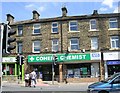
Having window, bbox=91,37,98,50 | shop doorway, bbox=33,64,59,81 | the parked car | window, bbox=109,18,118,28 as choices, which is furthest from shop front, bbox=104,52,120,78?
the parked car

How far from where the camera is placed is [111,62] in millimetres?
32812

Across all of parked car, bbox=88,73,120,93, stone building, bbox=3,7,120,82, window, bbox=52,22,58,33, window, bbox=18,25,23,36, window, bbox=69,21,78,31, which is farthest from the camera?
window, bbox=18,25,23,36

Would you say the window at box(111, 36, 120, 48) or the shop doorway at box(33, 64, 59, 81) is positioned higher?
the window at box(111, 36, 120, 48)

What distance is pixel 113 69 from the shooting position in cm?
3303

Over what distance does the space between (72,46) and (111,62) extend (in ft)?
17.2

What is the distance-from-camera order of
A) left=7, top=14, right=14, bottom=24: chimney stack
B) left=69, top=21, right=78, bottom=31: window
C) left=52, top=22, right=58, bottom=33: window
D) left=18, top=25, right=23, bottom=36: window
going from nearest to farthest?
left=69, top=21, right=78, bottom=31: window
left=52, top=22, right=58, bottom=33: window
left=18, top=25, right=23, bottom=36: window
left=7, top=14, right=14, bottom=24: chimney stack

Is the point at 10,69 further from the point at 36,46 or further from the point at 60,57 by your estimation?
the point at 60,57

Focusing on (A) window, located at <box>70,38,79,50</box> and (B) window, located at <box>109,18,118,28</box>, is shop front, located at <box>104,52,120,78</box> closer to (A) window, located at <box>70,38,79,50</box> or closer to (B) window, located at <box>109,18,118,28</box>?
(B) window, located at <box>109,18,118,28</box>

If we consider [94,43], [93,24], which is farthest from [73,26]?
[94,43]

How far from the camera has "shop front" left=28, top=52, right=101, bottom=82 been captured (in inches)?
1312

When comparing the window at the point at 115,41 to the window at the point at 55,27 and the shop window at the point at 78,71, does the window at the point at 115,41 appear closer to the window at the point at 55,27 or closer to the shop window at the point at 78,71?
the shop window at the point at 78,71

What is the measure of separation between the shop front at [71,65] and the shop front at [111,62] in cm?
98

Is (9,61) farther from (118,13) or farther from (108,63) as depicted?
(118,13)

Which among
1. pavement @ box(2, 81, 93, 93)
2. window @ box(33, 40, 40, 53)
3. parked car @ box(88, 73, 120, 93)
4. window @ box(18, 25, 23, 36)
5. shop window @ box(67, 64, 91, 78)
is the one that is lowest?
pavement @ box(2, 81, 93, 93)
